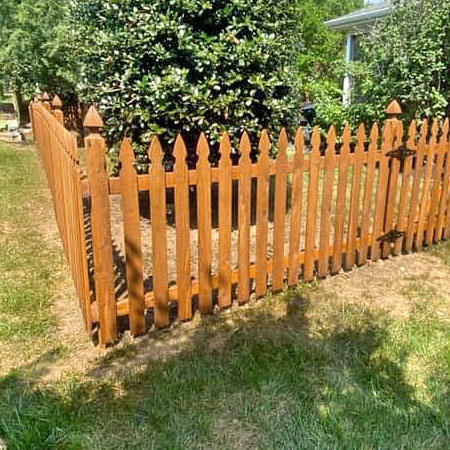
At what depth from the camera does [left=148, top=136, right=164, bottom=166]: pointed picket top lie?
2717 mm

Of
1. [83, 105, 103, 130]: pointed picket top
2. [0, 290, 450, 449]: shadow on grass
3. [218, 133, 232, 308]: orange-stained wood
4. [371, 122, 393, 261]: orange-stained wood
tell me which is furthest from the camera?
[371, 122, 393, 261]: orange-stained wood

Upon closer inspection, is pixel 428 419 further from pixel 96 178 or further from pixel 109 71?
pixel 109 71

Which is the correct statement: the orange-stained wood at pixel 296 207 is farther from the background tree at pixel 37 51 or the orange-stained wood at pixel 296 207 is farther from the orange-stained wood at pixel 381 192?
the background tree at pixel 37 51

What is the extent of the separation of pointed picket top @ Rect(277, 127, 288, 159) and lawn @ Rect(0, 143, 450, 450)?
115cm

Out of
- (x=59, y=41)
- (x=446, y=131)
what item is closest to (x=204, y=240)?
(x=446, y=131)

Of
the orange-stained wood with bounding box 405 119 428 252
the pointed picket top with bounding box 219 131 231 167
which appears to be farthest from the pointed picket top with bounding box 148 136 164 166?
the orange-stained wood with bounding box 405 119 428 252

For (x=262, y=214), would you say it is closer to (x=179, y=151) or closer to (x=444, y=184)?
(x=179, y=151)

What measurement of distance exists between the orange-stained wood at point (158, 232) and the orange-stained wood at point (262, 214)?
2.60 ft

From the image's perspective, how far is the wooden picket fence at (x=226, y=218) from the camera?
9.08 feet

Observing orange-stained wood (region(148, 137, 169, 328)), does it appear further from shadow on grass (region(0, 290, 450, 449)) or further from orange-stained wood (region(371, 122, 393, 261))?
orange-stained wood (region(371, 122, 393, 261))

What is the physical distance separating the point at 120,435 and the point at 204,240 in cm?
140

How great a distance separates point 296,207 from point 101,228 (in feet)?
5.25

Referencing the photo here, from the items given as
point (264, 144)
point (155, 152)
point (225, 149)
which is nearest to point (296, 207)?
point (264, 144)

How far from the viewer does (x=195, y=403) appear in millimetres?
2416
